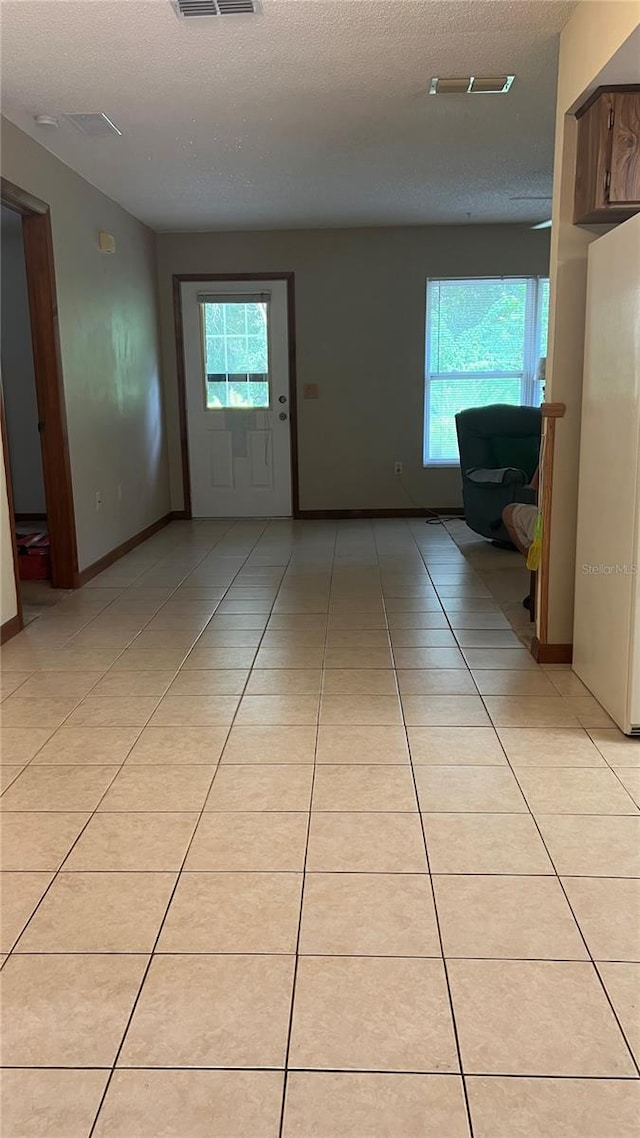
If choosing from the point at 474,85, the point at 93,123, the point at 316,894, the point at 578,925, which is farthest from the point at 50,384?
the point at 578,925

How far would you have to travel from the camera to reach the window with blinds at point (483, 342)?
6.61 metres

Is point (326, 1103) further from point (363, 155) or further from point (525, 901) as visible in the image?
point (363, 155)

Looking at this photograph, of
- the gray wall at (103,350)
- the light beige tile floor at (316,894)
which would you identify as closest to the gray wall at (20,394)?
the gray wall at (103,350)

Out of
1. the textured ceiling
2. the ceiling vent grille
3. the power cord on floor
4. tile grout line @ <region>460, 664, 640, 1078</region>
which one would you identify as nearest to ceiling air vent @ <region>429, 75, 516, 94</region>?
the textured ceiling

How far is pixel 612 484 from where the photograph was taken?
2.63 metres

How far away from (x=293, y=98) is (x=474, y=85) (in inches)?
30.5

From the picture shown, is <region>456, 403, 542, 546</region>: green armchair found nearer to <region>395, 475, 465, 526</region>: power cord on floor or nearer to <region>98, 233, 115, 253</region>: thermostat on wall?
<region>395, 475, 465, 526</region>: power cord on floor

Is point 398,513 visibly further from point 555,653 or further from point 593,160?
point 593,160

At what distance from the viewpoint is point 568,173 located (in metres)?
2.97

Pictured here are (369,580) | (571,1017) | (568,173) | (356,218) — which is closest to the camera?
(571,1017)

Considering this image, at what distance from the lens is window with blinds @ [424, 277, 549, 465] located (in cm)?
661

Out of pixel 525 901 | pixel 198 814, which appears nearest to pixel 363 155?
pixel 198 814

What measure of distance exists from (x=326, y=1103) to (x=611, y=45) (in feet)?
9.22

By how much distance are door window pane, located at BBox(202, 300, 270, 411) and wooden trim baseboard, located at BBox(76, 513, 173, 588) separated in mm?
1163
